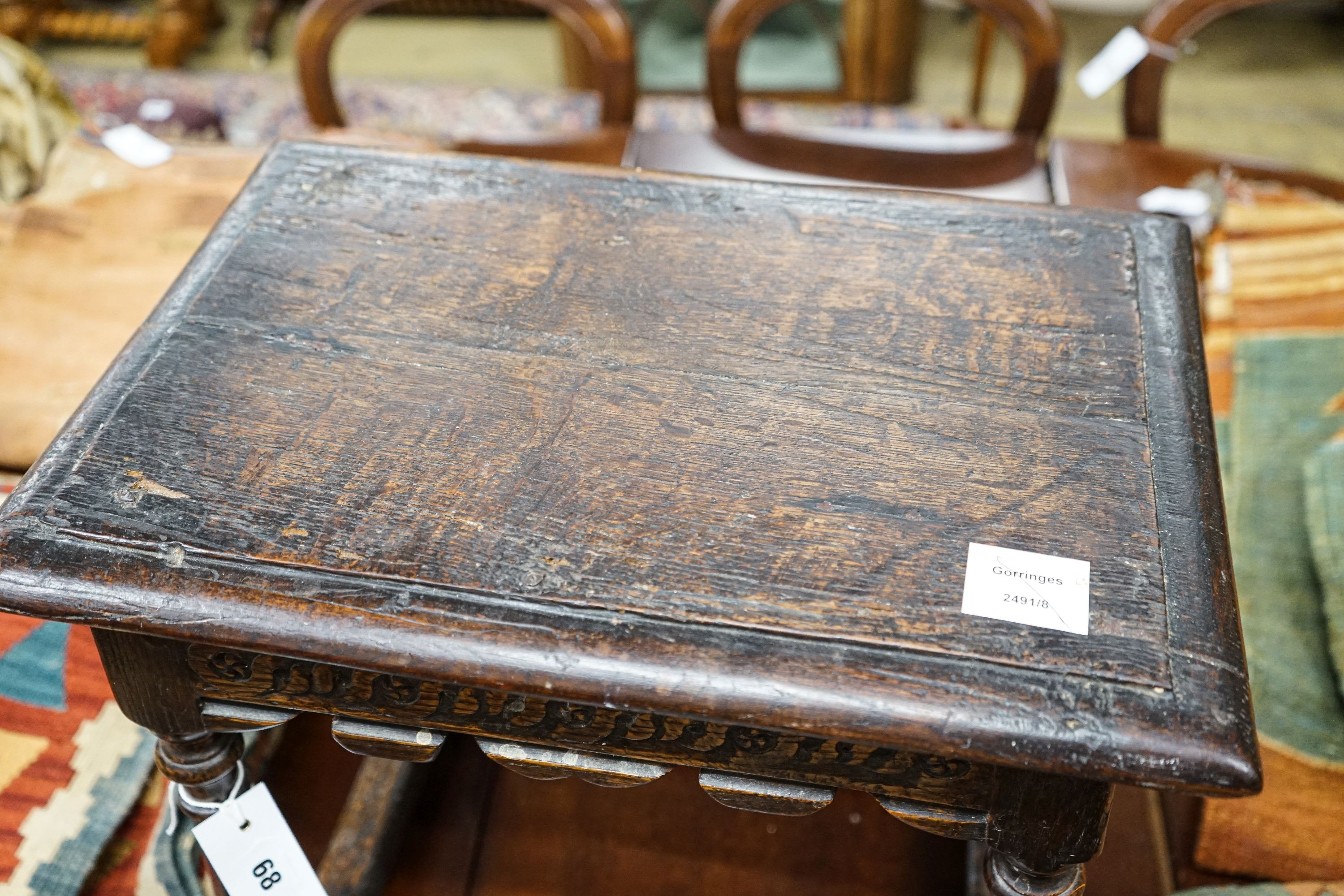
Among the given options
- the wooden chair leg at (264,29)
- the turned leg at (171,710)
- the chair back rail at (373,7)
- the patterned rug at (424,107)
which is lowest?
the patterned rug at (424,107)

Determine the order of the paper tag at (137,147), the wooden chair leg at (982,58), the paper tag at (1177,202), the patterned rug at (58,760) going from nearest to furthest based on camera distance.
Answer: the patterned rug at (58,760), the paper tag at (1177,202), the paper tag at (137,147), the wooden chair leg at (982,58)

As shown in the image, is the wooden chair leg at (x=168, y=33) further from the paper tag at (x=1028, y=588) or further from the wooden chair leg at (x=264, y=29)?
the paper tag at (x=1028, y=588)

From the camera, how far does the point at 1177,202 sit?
1516 mm

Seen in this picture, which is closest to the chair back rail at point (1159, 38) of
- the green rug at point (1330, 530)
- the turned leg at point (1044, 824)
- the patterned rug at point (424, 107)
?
the green rug at point (1330, 530)

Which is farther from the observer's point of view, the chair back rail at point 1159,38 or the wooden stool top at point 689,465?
the chair back rail at point 1159,38

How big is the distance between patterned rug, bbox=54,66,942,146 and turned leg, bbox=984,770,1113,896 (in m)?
2.17

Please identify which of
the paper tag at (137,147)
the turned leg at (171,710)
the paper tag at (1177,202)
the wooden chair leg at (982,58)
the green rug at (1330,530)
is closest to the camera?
the turned leg at (171,710)

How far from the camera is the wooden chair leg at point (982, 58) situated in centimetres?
246

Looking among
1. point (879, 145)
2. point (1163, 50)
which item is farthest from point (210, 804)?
point (1163, 50)

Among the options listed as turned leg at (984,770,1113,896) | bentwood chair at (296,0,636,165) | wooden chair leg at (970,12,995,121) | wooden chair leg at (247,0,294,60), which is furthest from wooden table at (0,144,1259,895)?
wooden chair leg at (247,0,294,60)

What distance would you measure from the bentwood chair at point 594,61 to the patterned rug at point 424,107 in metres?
1.00

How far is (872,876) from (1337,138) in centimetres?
241

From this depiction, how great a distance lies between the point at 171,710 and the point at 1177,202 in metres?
1.39

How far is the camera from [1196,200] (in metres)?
1.53
